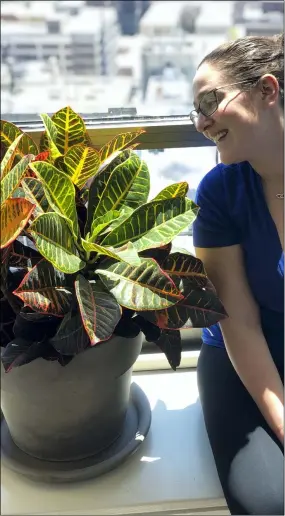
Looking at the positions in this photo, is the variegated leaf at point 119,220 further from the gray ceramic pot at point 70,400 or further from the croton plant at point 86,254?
the gray ceramic pot at point 70,400

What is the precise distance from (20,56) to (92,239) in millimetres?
808

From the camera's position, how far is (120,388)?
94cm

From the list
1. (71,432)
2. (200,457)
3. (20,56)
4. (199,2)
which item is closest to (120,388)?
(71,432)

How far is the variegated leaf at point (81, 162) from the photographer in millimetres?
806

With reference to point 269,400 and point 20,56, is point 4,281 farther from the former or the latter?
point 20,56

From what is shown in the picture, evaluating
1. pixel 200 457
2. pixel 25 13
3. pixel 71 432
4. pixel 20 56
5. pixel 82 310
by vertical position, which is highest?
pixel 25 13

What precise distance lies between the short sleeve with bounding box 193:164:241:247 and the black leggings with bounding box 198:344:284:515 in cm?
29

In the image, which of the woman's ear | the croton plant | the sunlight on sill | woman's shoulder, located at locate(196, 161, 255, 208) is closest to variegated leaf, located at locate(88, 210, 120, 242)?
the croton plant

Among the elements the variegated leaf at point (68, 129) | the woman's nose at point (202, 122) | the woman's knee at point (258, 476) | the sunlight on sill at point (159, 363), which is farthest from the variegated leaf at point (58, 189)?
the sunlight on sill at point (159, 363)

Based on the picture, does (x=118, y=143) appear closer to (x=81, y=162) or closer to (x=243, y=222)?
(x=81, y=162)

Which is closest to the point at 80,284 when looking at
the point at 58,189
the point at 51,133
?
the point at 58,189

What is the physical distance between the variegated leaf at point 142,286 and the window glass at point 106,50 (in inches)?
22.0

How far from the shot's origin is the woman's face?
2.68 ft

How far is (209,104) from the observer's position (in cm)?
84
